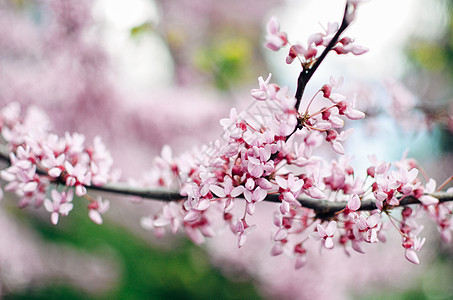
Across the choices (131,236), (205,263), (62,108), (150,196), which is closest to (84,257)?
(131,236)

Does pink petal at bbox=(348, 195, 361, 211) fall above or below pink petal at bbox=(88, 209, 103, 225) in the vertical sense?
below

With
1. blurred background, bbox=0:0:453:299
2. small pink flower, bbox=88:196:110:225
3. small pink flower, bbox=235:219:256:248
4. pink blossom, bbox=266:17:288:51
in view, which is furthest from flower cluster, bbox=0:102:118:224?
blurred background, bbox=0:0:453:299

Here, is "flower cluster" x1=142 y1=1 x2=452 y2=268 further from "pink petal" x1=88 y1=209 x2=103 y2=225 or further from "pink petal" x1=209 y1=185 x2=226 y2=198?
"pink petal" x1=88 y1=209 x2=103 y2=225

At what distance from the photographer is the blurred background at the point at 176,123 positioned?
1589 mm

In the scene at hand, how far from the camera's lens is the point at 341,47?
1.60 feet

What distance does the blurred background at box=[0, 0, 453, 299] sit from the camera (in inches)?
62.6

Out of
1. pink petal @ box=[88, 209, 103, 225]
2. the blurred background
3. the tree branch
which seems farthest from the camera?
the blurred background

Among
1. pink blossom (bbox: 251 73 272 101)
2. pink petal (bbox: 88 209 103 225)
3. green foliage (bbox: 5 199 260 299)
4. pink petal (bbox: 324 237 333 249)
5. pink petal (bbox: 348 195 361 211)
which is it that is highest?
green foliage (bbox: 5 199 260 299)

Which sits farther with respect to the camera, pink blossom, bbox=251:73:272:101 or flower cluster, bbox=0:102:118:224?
flower cluster, bbox=0:102:118:224

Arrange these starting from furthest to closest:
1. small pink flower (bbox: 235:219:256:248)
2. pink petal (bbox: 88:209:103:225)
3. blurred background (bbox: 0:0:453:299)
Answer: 1. blurred background (bbox: 0:0:453:299)
2. pink petal (bbox: 88:209:103:225)
3. small pink flower (bbox: 235:219:256:248)

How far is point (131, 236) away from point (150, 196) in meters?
2.19

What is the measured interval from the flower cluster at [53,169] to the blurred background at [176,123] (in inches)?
36.8

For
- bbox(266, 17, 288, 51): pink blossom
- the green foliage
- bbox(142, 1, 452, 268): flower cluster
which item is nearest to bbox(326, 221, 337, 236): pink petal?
bbox(142, 1, 452, 268): flower cluster

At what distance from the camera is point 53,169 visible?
0.62m
